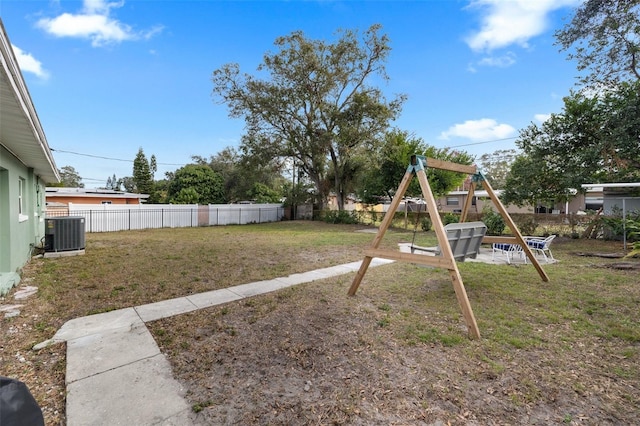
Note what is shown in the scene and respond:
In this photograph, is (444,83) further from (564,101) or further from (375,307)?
(375,307)

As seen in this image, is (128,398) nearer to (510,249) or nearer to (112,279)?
(112,279)

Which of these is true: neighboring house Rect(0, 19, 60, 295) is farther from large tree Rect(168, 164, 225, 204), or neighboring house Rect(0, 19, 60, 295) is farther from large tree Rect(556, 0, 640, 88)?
large tree Rect(168, 164, 225, 204)

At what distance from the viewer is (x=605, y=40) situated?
9.88 meters

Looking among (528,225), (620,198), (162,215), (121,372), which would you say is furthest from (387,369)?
(162,215)

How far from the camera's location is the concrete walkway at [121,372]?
203cm

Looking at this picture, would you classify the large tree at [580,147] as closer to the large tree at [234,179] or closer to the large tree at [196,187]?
the large tree at [234,179]

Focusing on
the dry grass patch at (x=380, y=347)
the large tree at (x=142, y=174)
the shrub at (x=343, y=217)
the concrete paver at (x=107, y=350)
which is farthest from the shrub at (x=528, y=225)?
the large tree at (x=142, y=174)

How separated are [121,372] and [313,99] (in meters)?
18.8

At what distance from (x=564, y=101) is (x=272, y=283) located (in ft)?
42.1

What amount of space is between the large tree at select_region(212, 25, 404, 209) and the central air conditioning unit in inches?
517

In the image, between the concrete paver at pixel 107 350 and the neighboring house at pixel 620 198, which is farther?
the neighboring house at pixel 620 198

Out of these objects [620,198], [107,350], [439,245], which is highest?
[620,198]

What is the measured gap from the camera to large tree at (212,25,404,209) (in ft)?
59.6

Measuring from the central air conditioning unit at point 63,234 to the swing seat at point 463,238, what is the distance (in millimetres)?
9089
